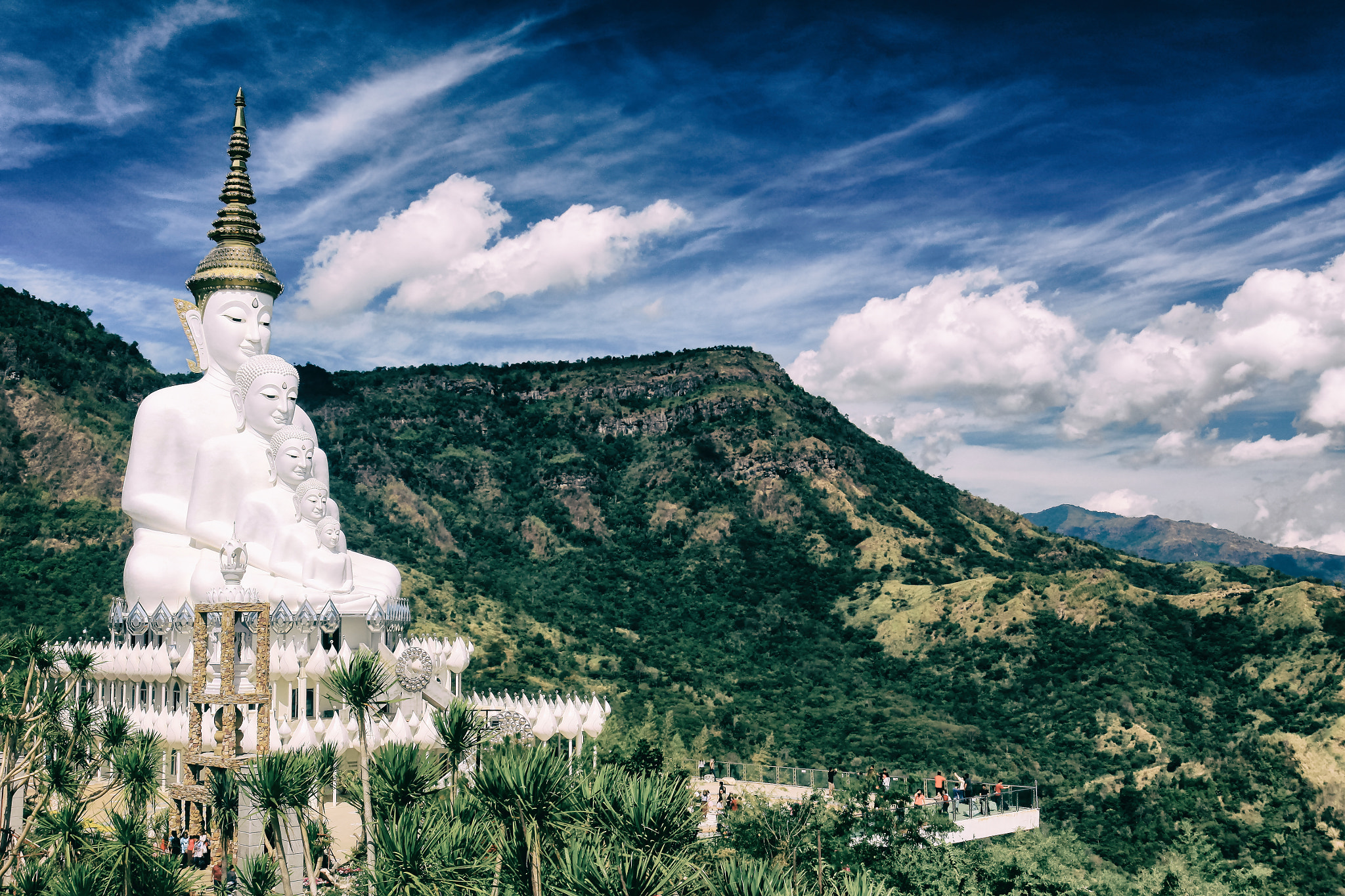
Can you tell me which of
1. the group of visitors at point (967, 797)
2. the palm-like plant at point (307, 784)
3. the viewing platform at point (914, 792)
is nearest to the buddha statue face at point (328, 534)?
the palm-like plant at point (307, 784)

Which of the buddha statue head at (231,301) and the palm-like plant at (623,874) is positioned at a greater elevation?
the buddha statue head at (231,301)

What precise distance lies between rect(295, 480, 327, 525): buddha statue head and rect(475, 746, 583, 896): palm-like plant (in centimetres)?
1682

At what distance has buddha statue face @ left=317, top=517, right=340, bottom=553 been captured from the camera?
32406 mm

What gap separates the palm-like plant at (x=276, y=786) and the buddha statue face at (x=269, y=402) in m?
17.1

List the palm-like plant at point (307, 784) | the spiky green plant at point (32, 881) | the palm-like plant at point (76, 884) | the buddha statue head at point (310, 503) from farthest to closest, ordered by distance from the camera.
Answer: the buddha statue head at point (310, 503)
the palm-like plant at point (307, 784)
the spiky green plant at point (32, 881)
the palm-like plant at point (76, 884)

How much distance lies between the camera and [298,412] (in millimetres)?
36812

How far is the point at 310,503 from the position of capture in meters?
32.5

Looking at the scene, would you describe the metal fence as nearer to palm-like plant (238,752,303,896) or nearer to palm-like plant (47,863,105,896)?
palm-like plant (238,752,303,896)

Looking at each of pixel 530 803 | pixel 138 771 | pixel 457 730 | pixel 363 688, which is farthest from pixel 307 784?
pixel 530 803

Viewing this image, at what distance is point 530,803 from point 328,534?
57.5ft

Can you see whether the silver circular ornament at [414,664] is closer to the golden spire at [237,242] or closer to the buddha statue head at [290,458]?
the buddha statue head at [290,458]

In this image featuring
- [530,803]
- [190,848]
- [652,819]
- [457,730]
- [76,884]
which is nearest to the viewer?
[652,819]

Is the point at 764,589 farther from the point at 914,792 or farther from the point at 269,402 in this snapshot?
the point at 269,402

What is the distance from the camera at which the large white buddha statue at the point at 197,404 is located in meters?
32.7
